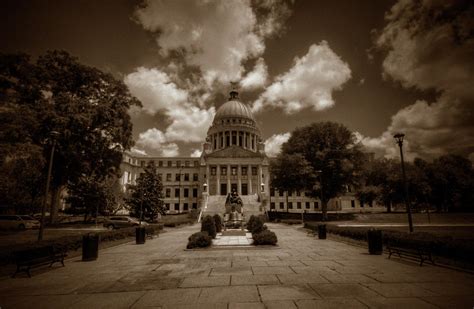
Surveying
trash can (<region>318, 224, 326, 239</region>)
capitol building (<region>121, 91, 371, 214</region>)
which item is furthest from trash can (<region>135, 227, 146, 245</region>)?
capitol building (<region>121, 91, 371, 214</region>)

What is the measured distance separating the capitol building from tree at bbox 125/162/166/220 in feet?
43.5

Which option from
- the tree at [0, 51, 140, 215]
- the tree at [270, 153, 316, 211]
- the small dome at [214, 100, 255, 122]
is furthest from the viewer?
the small dome at [214, 100, 255, 122]

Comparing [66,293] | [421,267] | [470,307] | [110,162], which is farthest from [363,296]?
[110,162]

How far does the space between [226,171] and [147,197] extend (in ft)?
95.0

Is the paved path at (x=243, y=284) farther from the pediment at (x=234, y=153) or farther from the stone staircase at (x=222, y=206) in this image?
the pediment at (x=234, y=153)

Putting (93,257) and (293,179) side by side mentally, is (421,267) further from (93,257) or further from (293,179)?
(293,179)

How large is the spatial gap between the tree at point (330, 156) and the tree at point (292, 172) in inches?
33.1

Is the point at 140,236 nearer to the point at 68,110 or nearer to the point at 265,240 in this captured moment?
the point at 265,240

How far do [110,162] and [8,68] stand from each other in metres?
12.5

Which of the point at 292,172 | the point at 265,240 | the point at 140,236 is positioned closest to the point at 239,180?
the point at 292,172

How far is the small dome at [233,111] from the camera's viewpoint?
8493 centimetres

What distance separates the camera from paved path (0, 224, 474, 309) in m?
6.31

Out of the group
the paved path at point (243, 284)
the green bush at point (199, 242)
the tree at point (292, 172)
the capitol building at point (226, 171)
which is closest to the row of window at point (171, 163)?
the capitol building at point (226, 171)

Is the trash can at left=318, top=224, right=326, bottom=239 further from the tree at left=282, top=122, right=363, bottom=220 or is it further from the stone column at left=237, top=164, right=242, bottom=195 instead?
the stone column at left=237, top=164, right=242, bottom=195
